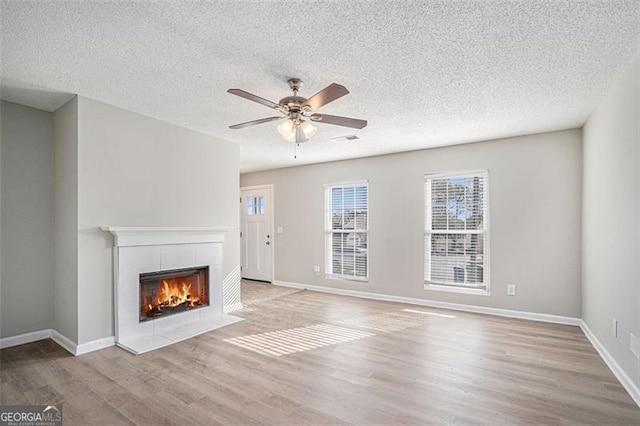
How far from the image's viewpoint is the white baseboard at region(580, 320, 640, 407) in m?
2.31

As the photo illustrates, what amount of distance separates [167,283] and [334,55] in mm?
3160

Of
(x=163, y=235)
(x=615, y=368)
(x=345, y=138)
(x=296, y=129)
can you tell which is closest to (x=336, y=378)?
(x=296, y=129)

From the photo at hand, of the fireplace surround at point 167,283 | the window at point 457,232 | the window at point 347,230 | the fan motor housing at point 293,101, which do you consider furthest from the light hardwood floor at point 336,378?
the fan motor housing at point 293,101

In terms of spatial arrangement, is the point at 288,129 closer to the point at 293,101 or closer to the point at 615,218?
the point at 293,101

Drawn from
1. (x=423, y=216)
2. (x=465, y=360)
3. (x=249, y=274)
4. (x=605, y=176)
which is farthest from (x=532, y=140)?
(x=249, y=274)

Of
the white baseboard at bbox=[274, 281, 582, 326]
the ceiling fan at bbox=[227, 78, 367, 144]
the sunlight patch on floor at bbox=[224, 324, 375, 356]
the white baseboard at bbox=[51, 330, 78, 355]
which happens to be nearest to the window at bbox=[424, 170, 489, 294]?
the white baseboard at bbox=[274, 281, 582, 326]

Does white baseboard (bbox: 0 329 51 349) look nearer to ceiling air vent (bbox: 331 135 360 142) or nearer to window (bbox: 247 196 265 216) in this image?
ceiling air vent (bbox: 331 135 360 142)

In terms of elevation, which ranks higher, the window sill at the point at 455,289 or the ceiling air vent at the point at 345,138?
the ceiling air vent at the point at 345,138

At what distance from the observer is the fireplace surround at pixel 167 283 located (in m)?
3.37

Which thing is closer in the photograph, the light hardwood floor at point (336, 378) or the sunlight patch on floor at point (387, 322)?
the light hardwood floor at point (336, 378)

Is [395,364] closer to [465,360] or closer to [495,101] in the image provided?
[465,360]

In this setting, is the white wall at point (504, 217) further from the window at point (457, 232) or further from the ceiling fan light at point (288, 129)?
the ceiling fan light at point (288, 129)

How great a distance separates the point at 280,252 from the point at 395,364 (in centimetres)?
415

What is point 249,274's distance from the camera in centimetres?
727
